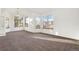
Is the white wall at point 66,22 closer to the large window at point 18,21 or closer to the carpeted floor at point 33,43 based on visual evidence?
the carpeted floor at point 33,43

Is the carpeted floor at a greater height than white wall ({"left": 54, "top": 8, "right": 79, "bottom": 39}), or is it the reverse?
white wall ({"left": 54, "top": 8, "right": 79, "bottom": 39})

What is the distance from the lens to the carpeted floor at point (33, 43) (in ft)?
7.06

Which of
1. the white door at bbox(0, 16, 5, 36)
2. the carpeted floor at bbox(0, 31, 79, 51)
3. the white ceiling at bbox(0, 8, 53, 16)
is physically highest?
the white ceiling at bbox(0, 8, 53, 16)

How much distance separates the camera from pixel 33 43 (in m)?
2.16

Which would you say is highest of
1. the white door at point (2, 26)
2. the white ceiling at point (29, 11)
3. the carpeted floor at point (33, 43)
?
the white ceiling at point (29, 11)

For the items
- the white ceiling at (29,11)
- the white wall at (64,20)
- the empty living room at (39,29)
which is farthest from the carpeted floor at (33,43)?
the white ceiling at (29,11)

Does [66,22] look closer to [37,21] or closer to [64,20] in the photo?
[64,20]

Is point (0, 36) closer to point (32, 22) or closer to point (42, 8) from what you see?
point (32, 22)

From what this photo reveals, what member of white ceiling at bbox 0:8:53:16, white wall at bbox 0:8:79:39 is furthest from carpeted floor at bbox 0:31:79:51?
white ceiling at bbox 0:8:53:16

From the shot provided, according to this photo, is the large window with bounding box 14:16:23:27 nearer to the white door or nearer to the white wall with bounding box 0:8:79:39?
the white wall with bounding box 0:8:79:39

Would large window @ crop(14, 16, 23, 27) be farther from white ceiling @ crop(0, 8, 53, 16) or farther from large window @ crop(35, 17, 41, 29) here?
large window @ crop(35, 17, 41, 29)

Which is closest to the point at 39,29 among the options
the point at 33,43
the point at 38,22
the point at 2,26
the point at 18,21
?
the point at 38,22

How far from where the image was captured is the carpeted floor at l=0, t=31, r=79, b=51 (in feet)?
7.06
